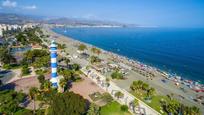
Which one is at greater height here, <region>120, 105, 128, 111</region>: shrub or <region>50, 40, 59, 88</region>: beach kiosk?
<region>50, 40, 59, 88</region>: beach kiosk

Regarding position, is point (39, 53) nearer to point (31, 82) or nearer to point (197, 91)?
point (31, 82)

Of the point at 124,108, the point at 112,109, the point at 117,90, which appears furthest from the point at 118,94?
the point at 117,90

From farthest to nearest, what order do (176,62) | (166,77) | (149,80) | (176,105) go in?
(176,62)
(166,77)
(149,80)
(176,105)

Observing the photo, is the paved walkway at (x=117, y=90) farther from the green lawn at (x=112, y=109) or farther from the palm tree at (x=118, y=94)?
the green lawn at (x=112, y=109)

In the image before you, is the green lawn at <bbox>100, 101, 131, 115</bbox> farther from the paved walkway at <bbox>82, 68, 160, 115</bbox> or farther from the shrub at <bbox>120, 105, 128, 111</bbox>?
the paved walkway at <bbox>82, 68, 160, 115</bbox>

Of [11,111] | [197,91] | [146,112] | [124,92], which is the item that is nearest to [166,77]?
[197,91]

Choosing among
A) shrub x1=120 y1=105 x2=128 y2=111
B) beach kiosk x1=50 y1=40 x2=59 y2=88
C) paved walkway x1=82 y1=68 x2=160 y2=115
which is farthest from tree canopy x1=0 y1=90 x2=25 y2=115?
paved walkway x1=82 y1=68 x2=160 y2=115

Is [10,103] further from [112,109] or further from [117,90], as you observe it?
[117,90]
